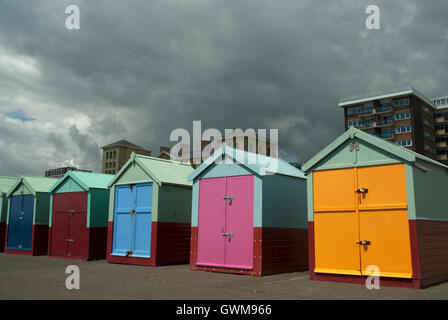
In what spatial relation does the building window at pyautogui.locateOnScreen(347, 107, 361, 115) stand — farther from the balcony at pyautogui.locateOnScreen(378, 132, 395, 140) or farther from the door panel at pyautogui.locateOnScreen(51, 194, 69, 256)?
the door panel at pyautogui.locateOnScreen(51, 194, 69, 256)

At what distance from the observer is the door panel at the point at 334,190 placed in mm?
12008

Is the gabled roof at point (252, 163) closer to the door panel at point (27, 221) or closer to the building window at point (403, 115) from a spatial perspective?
the door panel at point (27, 221)

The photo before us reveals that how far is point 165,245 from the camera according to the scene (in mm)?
17281

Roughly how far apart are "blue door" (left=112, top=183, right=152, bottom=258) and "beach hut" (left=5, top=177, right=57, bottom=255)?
7.45 m

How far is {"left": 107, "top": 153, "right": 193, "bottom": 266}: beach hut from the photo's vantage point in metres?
17.2

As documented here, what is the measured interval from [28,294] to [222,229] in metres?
6.90

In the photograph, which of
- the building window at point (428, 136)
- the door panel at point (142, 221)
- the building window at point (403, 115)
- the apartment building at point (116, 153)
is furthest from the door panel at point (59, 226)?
the apartment building at point (116, 153)

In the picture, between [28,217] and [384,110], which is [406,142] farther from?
[28,217]

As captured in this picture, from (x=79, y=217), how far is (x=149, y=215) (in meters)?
5.19

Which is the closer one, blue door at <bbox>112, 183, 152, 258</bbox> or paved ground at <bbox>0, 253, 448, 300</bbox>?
paved ground at <bbox>0, 253, 448, 300</bbox>

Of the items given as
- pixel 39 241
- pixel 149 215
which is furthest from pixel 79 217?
pixel 149 215

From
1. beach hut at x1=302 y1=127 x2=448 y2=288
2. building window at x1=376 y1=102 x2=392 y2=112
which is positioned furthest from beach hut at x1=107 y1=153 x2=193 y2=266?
building window at x1=376 y1=102 x2=392 y2=112
